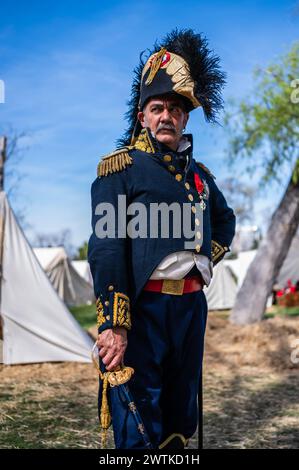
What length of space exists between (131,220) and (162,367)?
0.59 meters

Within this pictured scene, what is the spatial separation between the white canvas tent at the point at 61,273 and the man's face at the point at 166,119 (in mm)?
15171

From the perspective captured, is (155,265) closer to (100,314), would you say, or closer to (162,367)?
(100,314)

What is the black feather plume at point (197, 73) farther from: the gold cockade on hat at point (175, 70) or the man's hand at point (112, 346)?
the man's hand at point (112, 346)

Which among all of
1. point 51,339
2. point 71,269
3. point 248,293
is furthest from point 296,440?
point 71,269

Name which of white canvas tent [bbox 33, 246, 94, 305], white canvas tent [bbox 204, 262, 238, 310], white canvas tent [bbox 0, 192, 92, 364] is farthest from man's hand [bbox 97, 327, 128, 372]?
white canvas tent [bbox 33, 246, 94, 305]

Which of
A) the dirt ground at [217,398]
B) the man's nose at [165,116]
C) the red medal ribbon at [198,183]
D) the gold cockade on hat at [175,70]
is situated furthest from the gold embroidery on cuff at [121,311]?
the dirt ground at [217,398]

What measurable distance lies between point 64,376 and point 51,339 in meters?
0.71

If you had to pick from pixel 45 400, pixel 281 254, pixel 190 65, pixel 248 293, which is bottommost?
pixel 45 400

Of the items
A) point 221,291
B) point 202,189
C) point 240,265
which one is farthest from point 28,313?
point 240,265

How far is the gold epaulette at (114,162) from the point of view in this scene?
2221 mm

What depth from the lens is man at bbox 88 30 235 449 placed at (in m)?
2.12

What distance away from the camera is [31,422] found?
13.6 feet

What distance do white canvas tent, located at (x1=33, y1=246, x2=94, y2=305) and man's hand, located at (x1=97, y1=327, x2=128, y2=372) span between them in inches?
603
